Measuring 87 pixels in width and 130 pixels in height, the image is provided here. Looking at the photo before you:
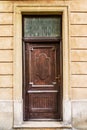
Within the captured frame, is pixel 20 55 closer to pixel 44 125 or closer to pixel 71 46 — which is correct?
pixel 71 46

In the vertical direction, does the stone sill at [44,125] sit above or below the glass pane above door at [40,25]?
below

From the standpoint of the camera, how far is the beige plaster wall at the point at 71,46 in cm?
1005

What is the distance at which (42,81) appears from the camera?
1045 cm

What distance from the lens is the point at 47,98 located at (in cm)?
1048

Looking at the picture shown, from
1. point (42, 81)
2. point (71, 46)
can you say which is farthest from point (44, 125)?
point (71, 46)

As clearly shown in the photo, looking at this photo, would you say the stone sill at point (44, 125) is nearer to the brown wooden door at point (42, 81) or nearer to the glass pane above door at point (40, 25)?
the brown wooden door at point (42, 81)

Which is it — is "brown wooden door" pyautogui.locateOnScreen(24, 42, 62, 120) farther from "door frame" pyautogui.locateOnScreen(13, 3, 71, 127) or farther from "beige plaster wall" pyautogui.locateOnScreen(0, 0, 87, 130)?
"beige plaster wall" pyautogui.locateOnScreen(0, 0, 87, 130)

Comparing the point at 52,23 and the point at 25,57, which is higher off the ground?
the point at 52,23

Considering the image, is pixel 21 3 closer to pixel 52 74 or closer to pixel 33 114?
pixel 52 74

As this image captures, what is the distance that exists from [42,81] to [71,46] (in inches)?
54.3

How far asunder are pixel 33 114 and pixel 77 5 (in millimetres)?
3477

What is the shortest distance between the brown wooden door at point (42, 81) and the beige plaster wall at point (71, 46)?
53 centimetres

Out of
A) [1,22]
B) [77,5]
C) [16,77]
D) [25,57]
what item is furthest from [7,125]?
[77,5]

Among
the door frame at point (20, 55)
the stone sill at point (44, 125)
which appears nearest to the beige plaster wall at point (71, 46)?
the door frame at point (20, 55)
